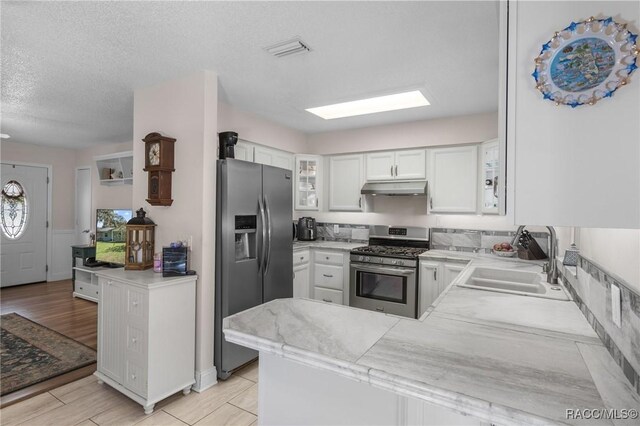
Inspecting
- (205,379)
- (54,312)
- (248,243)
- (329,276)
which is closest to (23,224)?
(54,312)

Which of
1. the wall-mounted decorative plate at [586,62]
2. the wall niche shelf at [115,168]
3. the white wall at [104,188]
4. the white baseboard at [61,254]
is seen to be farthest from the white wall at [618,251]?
the white baseboard at [61,254]

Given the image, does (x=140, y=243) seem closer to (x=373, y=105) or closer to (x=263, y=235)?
(x=263, y=235)

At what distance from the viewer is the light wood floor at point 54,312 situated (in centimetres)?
262

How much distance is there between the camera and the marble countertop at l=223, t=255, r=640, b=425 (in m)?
0.78

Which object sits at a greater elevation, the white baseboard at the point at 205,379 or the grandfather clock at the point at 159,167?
the grandfather clock at the point at 159,167

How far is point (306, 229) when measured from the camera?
15.3 feet

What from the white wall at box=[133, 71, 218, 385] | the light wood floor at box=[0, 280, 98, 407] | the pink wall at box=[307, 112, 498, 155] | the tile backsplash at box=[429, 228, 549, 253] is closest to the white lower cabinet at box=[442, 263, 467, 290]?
the tile backsplash at box=[429, 228, 549, 253]

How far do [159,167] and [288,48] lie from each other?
1.42m

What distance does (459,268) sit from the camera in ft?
10.9

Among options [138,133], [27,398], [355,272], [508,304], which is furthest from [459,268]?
[27,398]

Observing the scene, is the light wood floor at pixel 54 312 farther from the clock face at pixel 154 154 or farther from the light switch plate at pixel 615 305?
the light switch plate at pixel 615 305

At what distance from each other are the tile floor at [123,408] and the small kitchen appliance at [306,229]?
2.29 meters

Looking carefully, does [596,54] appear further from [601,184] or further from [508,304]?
[508,304]

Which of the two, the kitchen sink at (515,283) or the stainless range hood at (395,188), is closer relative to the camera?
the kitchen sink at (515,283)
